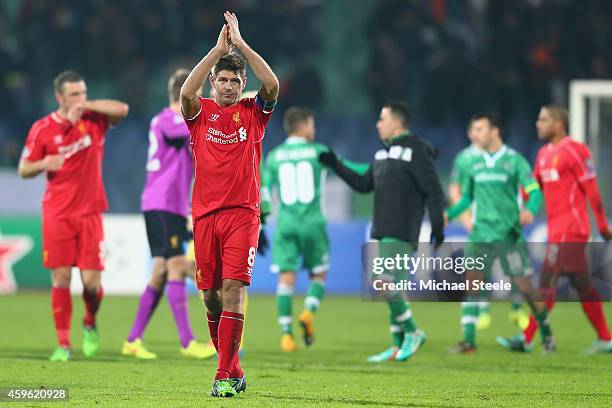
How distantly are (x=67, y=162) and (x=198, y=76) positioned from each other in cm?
308

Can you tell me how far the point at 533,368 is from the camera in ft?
28.6

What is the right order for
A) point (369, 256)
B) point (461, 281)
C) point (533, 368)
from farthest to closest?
point (369, 256) < point (533, 368) < point (461, 281)

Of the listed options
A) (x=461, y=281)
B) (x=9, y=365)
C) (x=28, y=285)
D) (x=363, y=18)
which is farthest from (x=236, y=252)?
(x=363, y=18)

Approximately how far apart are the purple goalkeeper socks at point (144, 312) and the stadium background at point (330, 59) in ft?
28.6

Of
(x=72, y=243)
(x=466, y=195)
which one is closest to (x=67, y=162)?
(x=72, y=243)

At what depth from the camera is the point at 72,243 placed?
9141 millimetres

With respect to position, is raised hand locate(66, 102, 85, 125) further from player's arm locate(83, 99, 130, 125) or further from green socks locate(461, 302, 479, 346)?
green socks locate(461, 302, 479, 346)

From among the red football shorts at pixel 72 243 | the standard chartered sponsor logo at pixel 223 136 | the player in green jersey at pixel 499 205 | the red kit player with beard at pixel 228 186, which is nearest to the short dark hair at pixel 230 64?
the red kit player with beard at pixel 228 186

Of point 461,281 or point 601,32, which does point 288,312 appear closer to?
point 461,281

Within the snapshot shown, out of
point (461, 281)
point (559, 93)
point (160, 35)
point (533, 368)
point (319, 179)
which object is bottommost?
point (533, 368)

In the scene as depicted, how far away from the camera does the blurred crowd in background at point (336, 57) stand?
19234 mm

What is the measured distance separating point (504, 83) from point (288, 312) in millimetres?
9985

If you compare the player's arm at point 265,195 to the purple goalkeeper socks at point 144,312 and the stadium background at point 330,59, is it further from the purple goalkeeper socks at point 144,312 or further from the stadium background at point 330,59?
the stadium background at point 330,59

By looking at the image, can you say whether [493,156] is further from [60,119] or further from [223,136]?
[223,136]
